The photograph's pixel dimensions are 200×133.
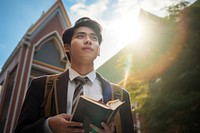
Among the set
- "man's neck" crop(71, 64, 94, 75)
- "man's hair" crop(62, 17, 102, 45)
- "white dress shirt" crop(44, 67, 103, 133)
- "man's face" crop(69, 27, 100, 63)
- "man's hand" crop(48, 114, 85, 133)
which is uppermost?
"man's hair" crop(62, 17, 102, 45)

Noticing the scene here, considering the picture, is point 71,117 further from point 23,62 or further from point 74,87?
point 23,62

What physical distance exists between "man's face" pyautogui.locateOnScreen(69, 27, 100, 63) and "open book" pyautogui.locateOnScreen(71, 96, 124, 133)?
577mm

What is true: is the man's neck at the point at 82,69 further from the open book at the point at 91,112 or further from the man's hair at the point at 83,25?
the open book at the point at 91,112

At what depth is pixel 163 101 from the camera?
687 cm

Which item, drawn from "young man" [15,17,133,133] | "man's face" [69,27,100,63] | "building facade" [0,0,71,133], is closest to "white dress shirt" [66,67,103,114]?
"young man" [15,17,133,133]

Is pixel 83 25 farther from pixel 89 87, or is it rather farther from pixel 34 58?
pixel 34 58

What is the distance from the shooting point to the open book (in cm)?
122

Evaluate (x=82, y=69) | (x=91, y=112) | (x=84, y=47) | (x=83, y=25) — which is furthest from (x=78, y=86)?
(x=83, y=25)

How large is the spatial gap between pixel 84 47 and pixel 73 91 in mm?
371

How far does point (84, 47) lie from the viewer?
1.76m

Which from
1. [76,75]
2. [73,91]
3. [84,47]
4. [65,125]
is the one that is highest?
[84,47]

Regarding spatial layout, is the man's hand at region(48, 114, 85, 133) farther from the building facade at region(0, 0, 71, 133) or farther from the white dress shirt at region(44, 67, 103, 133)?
the building facade at region(0, 0, 71, 133)

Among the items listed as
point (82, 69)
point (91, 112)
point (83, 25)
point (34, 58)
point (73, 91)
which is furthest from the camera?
point (34, 58)

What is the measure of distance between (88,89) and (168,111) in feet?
18.1
